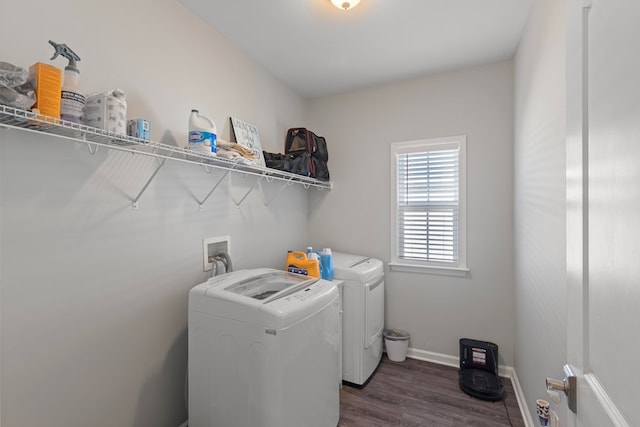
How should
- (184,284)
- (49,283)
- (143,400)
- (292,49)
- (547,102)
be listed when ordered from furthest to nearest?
(292,49) < (184,284) < (143,400) < (547,102) < (49,283)

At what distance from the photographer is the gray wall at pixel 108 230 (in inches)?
44.3

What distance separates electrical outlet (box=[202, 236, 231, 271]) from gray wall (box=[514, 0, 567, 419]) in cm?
186

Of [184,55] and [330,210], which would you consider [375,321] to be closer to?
[330,210]

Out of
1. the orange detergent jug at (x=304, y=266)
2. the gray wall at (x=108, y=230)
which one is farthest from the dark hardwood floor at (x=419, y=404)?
the gray wall at (x=108, y=230)

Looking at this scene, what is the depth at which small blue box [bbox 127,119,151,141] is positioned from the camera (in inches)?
52.4

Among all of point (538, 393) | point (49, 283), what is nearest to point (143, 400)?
point (49, 283)

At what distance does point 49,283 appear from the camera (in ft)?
3.93

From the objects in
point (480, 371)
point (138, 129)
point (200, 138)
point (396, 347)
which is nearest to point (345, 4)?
point (200, 138)

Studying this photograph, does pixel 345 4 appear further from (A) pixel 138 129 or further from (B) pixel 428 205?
(B) pixel 428 205

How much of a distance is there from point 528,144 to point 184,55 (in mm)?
2181

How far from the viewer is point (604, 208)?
0.57 meters

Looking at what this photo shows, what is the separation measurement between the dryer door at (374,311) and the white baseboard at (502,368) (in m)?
0.43

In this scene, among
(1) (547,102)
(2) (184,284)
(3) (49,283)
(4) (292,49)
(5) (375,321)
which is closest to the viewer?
(3) (49,283)

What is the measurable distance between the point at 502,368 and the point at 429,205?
1.47 meters
